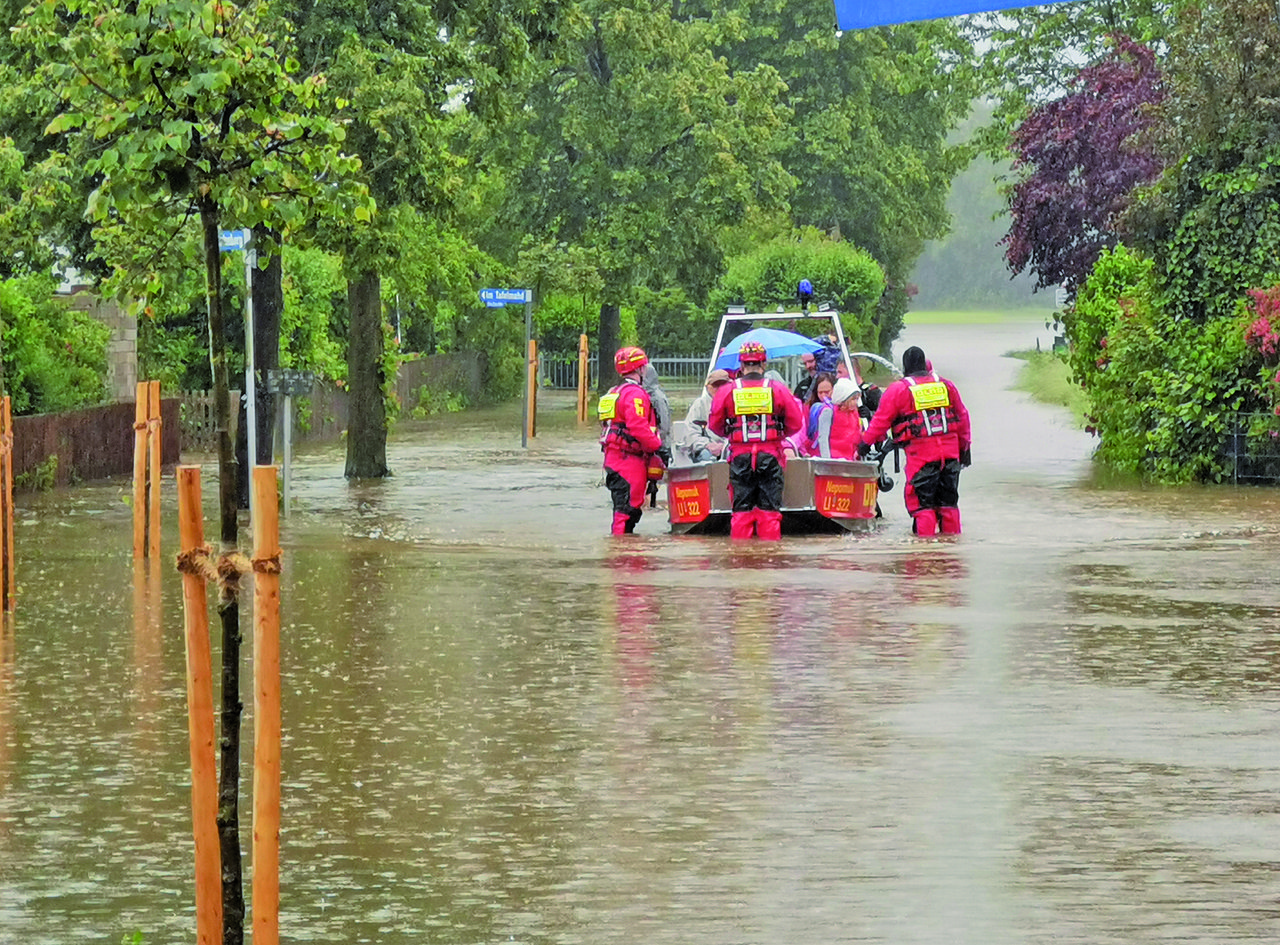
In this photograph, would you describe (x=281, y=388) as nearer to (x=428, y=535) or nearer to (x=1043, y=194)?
(x=428, y=535)

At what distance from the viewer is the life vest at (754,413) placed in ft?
67.5

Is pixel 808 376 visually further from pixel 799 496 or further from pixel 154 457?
pixel 154 457

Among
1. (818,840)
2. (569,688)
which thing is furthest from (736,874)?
(569,688)

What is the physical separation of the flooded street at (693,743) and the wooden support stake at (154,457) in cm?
36

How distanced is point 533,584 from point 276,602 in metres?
11.0

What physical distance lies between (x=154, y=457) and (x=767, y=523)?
5121 millimetres

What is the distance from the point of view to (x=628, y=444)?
2152cm

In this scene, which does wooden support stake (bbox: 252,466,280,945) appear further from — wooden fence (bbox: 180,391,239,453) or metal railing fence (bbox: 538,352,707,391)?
metal railing fence (bbox: 538,352,707,391)

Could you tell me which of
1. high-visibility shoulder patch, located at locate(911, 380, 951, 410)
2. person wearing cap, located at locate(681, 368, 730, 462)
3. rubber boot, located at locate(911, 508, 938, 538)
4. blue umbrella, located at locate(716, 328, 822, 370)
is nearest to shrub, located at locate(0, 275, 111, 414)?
blue umbrella, located at locate(716, 328, 822, 370)

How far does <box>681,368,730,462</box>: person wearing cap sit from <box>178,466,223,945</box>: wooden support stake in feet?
52.0

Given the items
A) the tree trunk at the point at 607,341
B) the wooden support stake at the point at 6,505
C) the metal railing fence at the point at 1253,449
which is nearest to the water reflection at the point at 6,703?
the wooden support stake at the point at 6,505

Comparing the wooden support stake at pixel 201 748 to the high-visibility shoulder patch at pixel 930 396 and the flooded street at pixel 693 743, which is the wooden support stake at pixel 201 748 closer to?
the flooded street at pixel 693 743

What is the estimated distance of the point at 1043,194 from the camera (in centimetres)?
4884

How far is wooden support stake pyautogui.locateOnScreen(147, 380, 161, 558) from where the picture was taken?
1831cm
